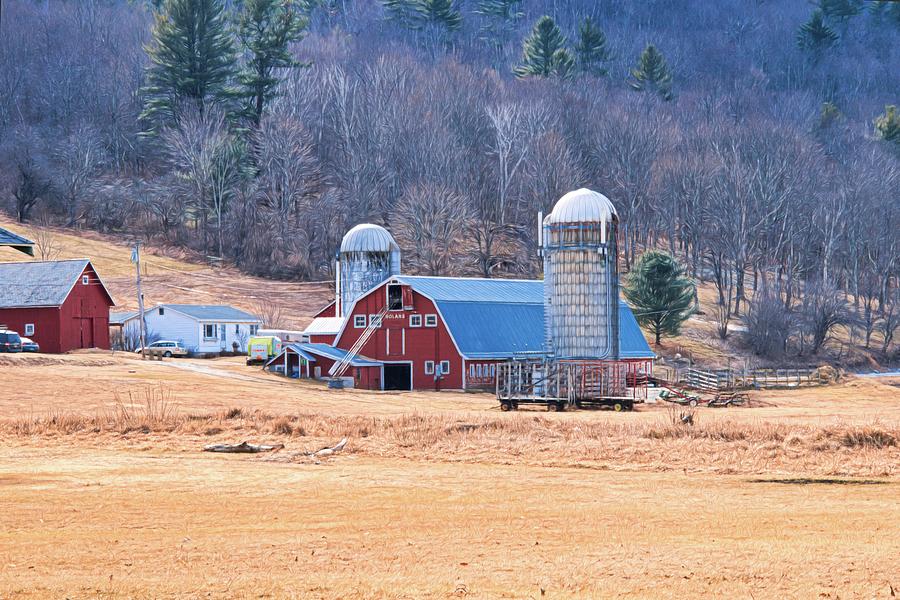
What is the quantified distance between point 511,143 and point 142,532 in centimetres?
10018

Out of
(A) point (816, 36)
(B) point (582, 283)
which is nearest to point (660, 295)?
(B) point (582, 283)

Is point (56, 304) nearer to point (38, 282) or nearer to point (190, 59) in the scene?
point (38, 282)

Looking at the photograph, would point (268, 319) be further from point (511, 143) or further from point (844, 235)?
point (844, 235)

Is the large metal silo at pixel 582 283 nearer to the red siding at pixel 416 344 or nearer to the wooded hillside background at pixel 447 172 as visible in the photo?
the red siding at pixel 416 344

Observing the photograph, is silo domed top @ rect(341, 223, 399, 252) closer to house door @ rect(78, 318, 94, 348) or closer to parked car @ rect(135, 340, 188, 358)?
parked car @ rect(135, 340, 188, 358)

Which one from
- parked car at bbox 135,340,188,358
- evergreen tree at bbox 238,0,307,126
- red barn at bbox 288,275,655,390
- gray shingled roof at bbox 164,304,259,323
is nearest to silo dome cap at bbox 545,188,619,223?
red barn at bbox 288,275,655,390

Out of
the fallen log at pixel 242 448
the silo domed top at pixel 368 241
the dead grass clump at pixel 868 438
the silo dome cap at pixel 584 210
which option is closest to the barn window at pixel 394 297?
the silo domed top at pixel 368 241

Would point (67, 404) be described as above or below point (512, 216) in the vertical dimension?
below

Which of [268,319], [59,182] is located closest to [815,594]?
[268,319]

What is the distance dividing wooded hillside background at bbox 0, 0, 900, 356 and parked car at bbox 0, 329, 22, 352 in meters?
42.0

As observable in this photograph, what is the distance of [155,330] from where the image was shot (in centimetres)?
7881

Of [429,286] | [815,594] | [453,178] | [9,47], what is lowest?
[815,594]

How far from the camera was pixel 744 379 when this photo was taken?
70688 mm

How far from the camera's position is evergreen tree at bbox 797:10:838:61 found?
194 metres
